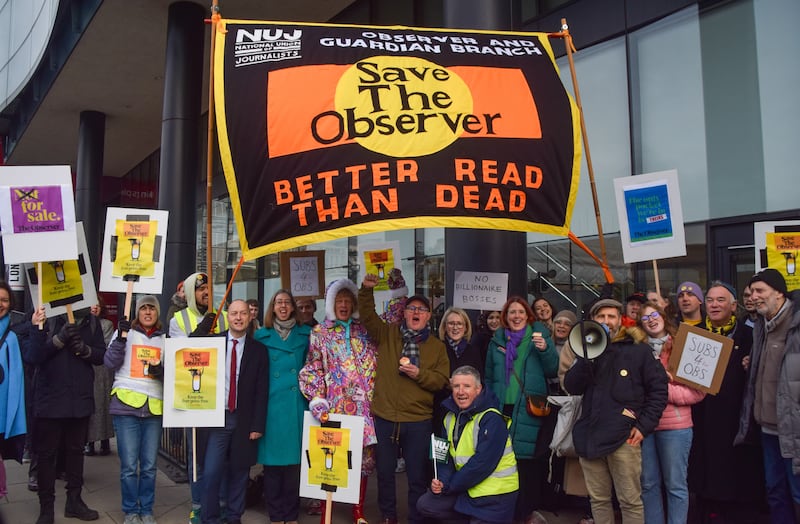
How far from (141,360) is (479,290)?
10.5 feet

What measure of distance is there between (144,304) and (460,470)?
3.02 meters

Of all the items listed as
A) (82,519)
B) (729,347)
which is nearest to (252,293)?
(82,519)

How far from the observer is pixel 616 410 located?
14.3 feet

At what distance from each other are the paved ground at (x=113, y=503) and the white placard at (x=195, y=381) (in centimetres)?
139

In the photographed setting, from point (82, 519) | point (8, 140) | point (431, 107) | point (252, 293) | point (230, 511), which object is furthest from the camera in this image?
point (8, 140)

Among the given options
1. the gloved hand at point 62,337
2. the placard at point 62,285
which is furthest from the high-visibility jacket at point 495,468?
the placard at point 62,285

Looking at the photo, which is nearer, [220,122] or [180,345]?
[220,122]

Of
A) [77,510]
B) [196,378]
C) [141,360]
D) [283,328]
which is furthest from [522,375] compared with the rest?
[77,510]

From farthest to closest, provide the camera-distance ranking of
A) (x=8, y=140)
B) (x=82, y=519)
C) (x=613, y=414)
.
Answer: (x=8, y=140)
(x=82, y=519)
(x=613, y=414)

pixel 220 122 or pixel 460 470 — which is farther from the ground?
A: pixel 220 122

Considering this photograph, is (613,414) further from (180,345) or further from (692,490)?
(180,345)

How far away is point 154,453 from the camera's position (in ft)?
17.8

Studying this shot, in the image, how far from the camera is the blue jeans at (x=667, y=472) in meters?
4.53

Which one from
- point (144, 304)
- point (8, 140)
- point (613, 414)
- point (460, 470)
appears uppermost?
point (8, 140)
